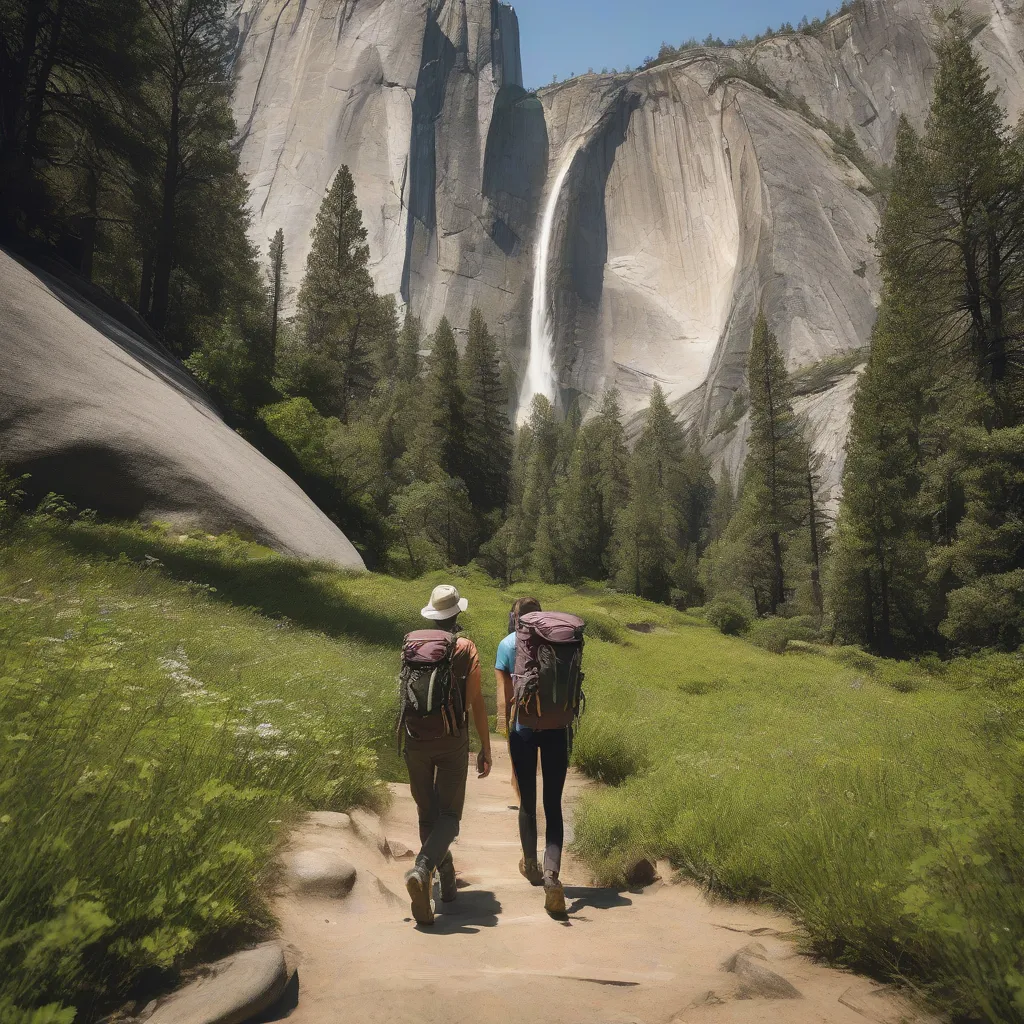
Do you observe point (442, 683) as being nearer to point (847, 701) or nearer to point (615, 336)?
point (847, 701)

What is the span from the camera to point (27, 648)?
4191mm

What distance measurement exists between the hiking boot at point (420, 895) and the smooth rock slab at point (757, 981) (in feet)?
5.24

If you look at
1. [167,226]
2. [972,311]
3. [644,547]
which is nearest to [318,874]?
[972,311]

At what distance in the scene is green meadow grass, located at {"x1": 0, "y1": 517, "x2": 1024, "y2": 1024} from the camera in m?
2.47

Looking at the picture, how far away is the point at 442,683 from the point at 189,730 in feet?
4.72

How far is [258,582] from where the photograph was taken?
12750mm

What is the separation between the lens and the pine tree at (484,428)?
44062 mm

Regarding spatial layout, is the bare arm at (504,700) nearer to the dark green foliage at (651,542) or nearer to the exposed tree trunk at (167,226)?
the exposed tree trunk at (167,226)

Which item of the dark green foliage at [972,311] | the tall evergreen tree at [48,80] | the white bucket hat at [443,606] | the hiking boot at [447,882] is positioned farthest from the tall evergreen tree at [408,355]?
the hiking boot at [447,882]

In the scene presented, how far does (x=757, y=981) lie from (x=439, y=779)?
2181 millimetres

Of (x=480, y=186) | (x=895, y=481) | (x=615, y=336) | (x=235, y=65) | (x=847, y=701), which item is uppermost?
(x=235, y=65)

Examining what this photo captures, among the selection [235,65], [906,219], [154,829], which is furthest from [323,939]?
[235,65]

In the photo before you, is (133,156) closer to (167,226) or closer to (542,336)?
(167,226)

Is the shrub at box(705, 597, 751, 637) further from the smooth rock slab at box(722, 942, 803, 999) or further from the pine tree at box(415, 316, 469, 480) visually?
the smooth rock slab at box(722, 942, 803, 999)
